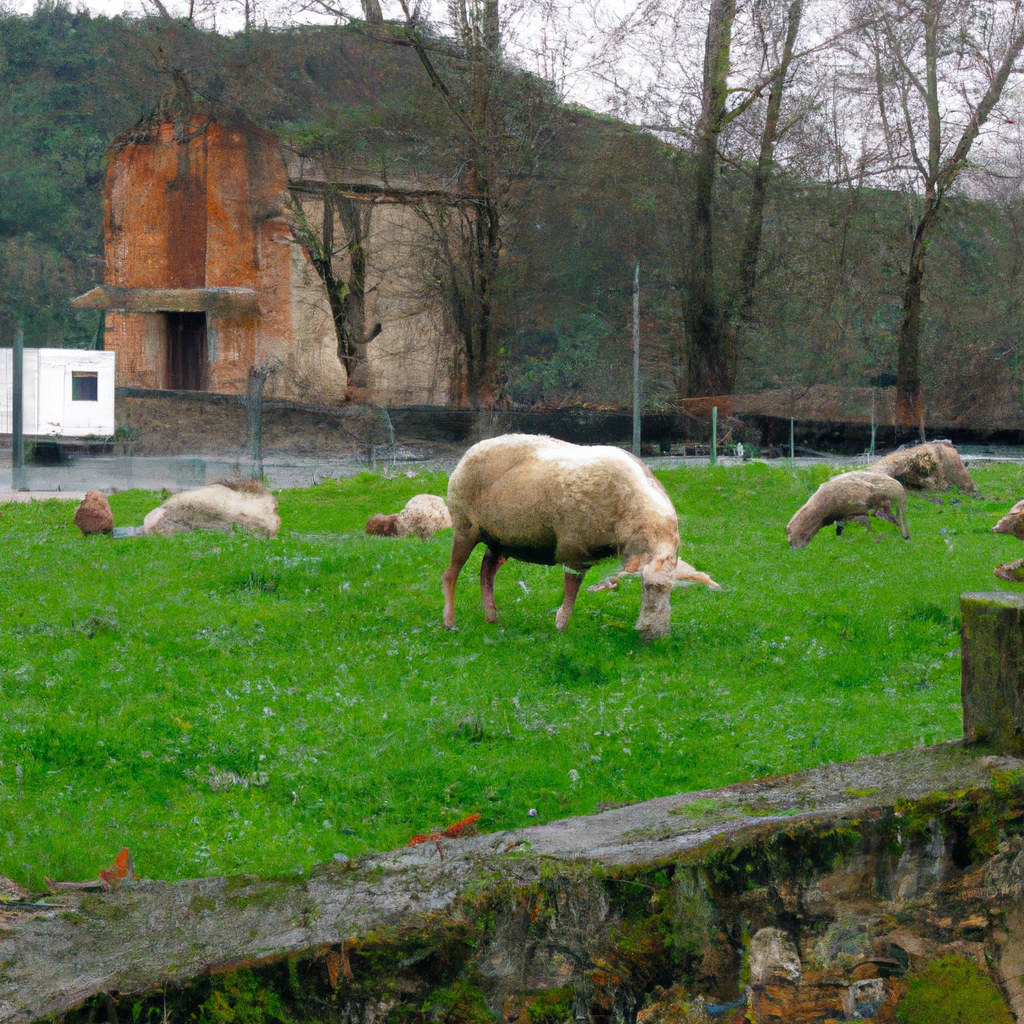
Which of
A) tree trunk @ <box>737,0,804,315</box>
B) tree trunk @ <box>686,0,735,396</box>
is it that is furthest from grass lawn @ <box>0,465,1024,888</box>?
tree trunk @ <box>686,0,735,396</box>

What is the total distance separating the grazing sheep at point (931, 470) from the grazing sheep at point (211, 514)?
1063cm

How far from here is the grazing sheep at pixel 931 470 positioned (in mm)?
20000

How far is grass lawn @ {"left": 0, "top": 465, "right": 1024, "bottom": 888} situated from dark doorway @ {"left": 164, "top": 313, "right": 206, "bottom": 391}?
20942 millimetres

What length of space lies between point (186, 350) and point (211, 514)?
66.7ft

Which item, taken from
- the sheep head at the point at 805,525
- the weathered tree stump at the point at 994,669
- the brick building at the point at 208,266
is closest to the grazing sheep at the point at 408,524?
the sheep head at the point at 805,525

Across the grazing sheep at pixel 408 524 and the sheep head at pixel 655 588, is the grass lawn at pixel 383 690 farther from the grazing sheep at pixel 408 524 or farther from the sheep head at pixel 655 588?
the grazing sheep at pixel 408 524

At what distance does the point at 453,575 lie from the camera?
1051 centimetres

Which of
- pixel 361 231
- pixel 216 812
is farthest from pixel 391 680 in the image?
pixel 361 231

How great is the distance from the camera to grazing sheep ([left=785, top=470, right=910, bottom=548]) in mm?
16141

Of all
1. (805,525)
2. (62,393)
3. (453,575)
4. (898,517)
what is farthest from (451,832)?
(62,393)

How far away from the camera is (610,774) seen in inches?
257

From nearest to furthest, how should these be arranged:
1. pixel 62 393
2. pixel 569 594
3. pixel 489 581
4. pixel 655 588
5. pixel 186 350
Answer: pixel 655 588, pixel 569 594, pixel 489 581, pixel 62 393, pixel 186 350

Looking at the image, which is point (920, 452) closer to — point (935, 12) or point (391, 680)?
point (935, 12)

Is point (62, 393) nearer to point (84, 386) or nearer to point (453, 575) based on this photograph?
point (84, 386)
